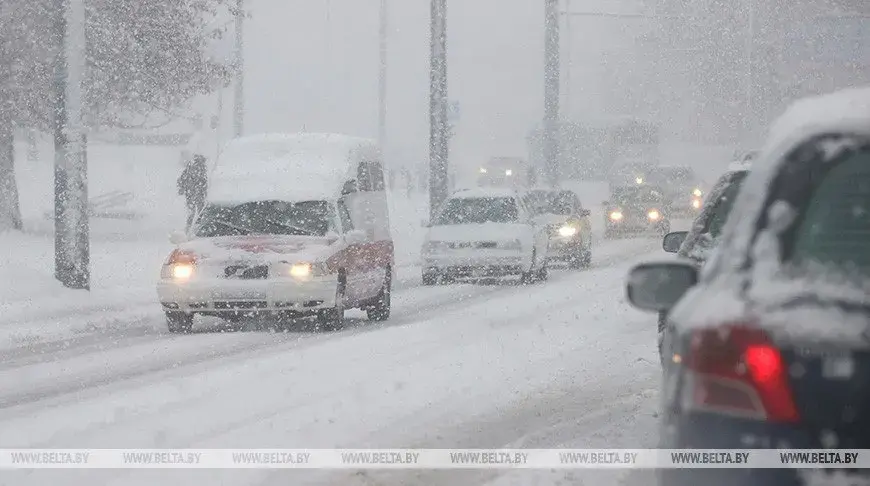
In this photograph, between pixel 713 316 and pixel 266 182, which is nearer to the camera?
pixel 713 316

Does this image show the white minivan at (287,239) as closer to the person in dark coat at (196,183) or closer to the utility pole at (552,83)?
the person in dark coat at (196,183)

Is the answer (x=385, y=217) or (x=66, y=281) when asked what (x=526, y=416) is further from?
(x=66, y=281)

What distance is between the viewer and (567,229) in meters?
27.5

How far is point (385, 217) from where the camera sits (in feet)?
60.0

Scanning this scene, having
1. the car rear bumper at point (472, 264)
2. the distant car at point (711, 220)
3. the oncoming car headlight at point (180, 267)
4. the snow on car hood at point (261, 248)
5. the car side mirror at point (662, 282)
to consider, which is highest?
the car side mirror at point (662, 282)

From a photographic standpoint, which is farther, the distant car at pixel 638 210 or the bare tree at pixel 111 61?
the distant car at pixel 638 210

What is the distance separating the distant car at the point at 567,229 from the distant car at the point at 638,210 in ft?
10.2

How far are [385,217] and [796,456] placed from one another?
15.1 metres

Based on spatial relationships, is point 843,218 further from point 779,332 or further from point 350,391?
point 350,391

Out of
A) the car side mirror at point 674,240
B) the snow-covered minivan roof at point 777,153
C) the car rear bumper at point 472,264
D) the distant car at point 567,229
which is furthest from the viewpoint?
the distant car at point 567,229

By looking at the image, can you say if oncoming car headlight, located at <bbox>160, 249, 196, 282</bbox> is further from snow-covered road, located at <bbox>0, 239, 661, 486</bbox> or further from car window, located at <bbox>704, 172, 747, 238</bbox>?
car window, located at <bbox>704, 172, 747, 238</bbox>

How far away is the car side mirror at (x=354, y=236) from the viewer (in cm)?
1573

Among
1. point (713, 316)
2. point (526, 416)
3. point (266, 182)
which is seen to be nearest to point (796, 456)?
point (713, 316)

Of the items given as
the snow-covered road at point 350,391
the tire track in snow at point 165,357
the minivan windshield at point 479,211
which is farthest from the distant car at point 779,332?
the minivan windshield at point 479,211
